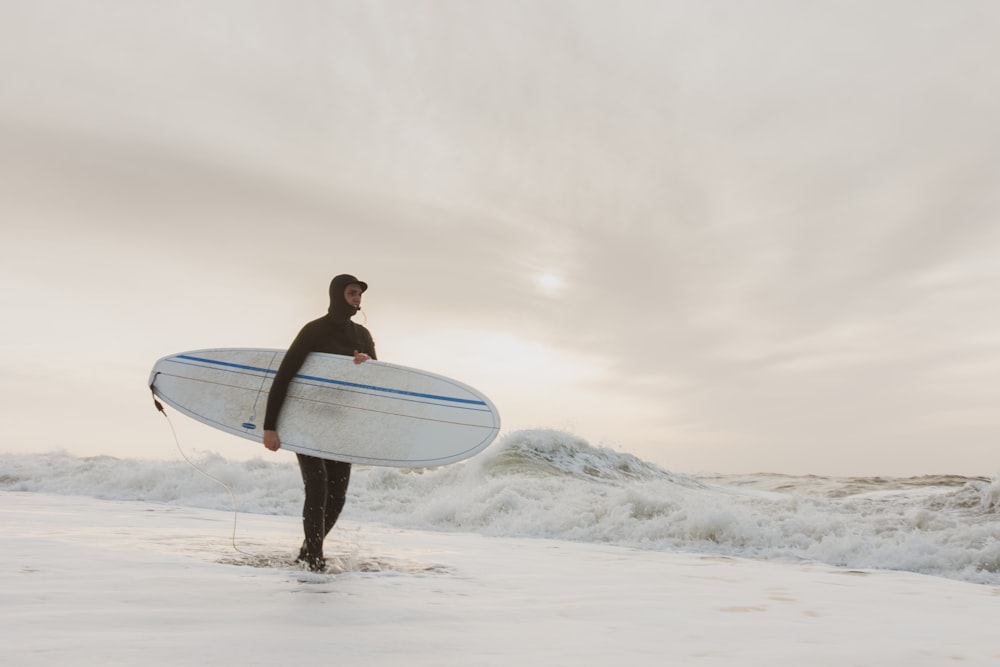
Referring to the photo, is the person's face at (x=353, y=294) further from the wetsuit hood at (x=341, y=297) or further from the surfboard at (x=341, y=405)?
the surfboard at (x=341, y=405)

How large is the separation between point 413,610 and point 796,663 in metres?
1.59

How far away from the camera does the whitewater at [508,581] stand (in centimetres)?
260

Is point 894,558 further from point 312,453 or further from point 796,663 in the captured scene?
point 312,453

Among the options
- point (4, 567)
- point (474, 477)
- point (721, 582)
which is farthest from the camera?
point (474, 477)

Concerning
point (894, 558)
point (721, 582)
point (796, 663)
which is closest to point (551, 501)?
point (894, 558)

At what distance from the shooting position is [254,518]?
8.92 metres

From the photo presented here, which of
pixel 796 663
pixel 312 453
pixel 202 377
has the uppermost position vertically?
pixel 202 377

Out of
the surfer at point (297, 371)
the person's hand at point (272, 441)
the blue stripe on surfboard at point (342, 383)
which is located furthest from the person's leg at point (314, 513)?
the blue stripe on surfboard at point (342, 383)

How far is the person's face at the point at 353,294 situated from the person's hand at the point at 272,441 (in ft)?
3.23

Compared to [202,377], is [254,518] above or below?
below

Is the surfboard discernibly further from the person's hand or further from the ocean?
the ocean

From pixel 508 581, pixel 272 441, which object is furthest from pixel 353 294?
pixel 508 581

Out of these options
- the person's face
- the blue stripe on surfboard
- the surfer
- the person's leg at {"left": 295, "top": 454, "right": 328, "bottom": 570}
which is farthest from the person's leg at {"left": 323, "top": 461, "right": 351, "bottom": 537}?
the person's face

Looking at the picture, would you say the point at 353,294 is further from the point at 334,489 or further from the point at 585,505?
the point at 585,505
